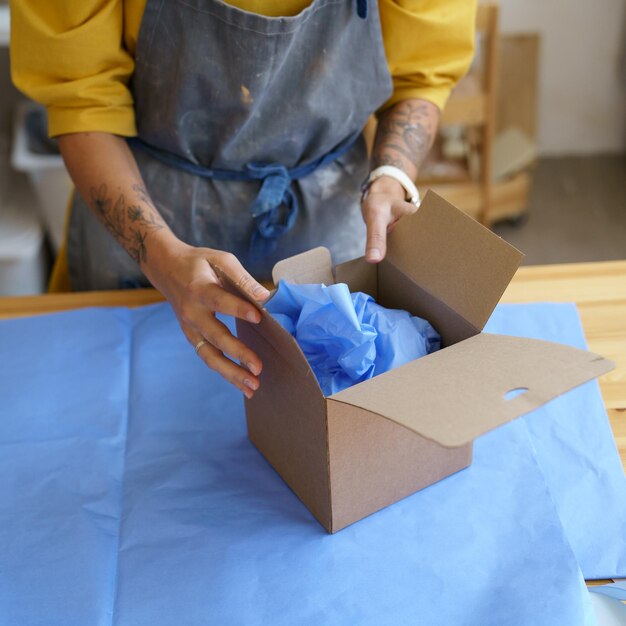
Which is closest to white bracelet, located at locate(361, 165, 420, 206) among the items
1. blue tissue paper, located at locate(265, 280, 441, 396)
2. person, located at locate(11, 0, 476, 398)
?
person, located at locate(11, 0, 476, 398)

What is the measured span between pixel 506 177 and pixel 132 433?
1980 millimetres

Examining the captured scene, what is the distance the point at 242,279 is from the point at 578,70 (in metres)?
2.37

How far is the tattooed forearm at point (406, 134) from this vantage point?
1.09 meters

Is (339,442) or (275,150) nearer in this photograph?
A: (339,442)

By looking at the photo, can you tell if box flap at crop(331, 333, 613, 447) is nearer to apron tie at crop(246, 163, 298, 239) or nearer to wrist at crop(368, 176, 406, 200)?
wrist at crop(368, 176, 406, 200)

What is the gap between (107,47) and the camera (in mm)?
950

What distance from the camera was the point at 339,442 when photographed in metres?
0.70

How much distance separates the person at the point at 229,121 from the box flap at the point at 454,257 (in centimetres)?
4

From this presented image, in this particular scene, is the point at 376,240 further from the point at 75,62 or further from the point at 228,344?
the point at 75,62

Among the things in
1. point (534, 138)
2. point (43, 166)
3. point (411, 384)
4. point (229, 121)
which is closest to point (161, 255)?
point (229, 121)

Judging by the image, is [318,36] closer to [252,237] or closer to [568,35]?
[252,237]

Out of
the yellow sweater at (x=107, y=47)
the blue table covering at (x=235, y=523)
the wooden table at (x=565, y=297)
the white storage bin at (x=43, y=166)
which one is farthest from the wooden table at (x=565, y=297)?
the white storage bin at (x=43, y=166)

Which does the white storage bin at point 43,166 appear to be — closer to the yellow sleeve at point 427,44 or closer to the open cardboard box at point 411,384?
the yellow sleeve at point 427,44

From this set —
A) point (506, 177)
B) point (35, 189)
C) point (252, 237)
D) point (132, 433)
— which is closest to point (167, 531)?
point (132, 433)
